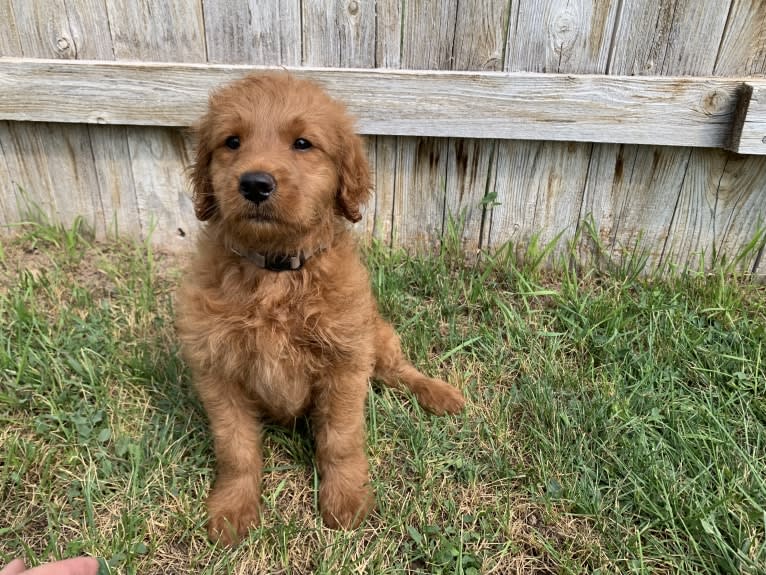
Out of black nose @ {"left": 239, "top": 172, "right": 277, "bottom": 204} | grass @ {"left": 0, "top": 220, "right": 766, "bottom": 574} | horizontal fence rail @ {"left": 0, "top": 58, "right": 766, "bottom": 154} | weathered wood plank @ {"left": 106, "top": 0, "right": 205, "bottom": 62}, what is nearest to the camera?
black nose @ {"left": 239, "top": 172, "right": 277, "bottom": 204}

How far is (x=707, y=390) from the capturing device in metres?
2.68

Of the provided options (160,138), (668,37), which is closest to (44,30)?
(160,138)

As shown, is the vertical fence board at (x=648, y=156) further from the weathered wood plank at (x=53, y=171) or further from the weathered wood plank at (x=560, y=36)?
the weathered wood plank at (x=53, y=171)

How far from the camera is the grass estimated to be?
2.09 metres

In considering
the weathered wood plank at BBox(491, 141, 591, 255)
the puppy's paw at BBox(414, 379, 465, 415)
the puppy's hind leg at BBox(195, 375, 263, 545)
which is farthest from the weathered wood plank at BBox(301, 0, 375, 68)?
the puppy's hind leg at BBox(195, 375, 263, 545)

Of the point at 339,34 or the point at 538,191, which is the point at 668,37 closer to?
the point at 538,191

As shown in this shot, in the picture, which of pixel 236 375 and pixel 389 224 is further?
pixel 389 224

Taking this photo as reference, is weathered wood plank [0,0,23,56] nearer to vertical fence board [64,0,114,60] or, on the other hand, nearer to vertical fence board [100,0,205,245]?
vertical fence board [64,0,114,60]

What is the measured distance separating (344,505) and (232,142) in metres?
1.44

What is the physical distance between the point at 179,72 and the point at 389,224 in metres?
1.52

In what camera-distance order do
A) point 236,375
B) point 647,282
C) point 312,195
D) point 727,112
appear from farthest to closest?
point 647,282
point 727,112
point 236,375
point 312,195

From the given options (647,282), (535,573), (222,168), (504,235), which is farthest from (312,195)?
(647,282)

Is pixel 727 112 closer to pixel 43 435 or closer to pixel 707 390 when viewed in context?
pixel 707 390

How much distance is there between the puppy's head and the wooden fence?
3.82ft
